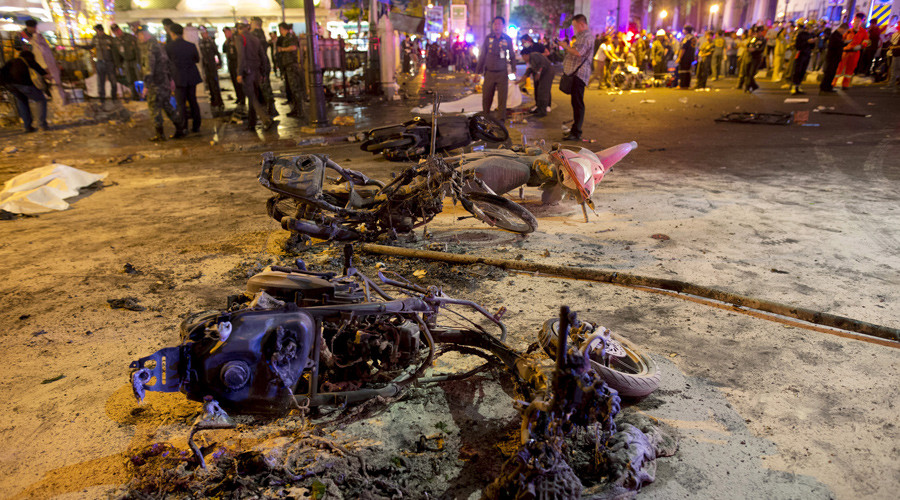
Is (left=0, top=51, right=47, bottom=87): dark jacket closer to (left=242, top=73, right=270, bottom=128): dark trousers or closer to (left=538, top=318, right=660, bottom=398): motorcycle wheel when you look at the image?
(left=242, top=73, right=270, bottom=128): dark trousers

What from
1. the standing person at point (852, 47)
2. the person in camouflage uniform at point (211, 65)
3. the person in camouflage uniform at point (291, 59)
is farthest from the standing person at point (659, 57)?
the person in camouflage uniform at point (211, 65)

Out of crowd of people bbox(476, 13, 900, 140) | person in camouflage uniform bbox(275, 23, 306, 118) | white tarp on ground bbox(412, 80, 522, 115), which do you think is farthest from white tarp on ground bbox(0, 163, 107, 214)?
crowd of people bbox(476, 13, 900, 140)

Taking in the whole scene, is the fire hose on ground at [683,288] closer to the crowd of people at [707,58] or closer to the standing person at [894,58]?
the crowd of people at [707,58]

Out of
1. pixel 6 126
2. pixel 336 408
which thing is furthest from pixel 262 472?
pixel 6 126

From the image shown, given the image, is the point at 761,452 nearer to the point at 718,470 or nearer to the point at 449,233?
the point at 718,470

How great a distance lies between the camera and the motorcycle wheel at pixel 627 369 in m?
3.02

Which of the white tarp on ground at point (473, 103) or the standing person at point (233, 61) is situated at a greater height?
the standing person at point (233, 61)

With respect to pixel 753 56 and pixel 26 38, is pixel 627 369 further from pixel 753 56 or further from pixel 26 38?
pixel 753 56

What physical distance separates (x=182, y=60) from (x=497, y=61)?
7.11m

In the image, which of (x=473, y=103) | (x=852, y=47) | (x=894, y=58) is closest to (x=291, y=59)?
(x=473, y=103)

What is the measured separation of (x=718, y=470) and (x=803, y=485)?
14.5 inches

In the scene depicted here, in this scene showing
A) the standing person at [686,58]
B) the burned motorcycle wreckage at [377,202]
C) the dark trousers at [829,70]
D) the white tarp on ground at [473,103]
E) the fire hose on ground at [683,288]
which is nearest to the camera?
the fire hose on ground at [683,288]

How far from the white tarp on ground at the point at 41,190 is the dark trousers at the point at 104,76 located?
492 inches

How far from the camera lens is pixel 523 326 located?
13.1 feet
